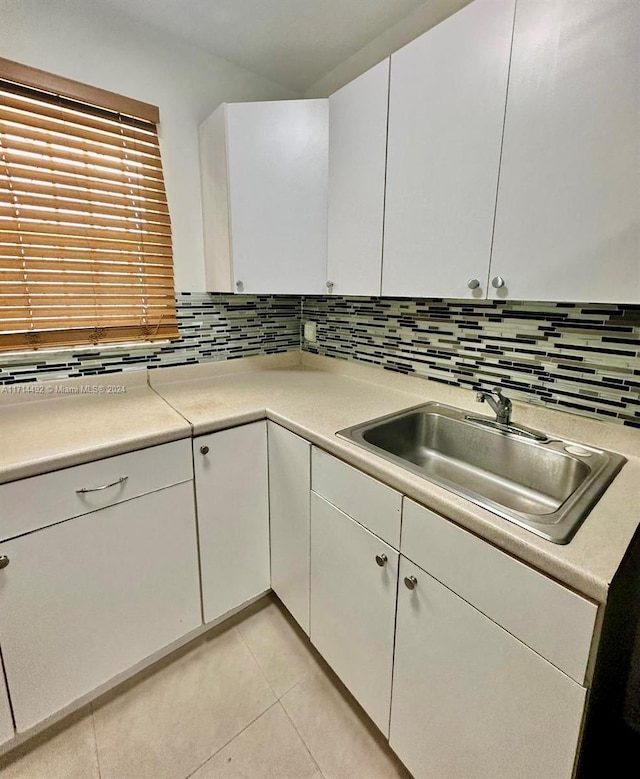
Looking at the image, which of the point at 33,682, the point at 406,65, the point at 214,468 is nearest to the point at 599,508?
the point at 214,468

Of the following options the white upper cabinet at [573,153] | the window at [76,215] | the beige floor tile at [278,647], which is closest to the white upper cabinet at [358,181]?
the white upper cabinet at [573,153]

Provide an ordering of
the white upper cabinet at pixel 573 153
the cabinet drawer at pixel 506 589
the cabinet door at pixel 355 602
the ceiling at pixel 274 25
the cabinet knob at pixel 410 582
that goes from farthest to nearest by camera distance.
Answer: the ceiling at pixel 274 25 → the cabinet door at pixel 355 602 → the cabinet knob at pixel 410 582 → the white upper cabinet at pixel 573 153 → the cabinet drawer at pixel 506 589

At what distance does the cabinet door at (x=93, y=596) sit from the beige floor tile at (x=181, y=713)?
13 centimetres

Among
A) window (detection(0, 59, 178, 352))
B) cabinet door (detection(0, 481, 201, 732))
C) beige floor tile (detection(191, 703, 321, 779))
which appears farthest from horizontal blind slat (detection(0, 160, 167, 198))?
beige floor tile (detection(191, 703, 321, 779))

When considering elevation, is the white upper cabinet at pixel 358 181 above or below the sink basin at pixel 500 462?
above

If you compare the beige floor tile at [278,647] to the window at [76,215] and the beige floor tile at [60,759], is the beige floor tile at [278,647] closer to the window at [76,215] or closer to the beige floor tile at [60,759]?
the beige floor tile at [60,759]

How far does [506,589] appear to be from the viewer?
706 mm

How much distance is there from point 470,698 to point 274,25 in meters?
2.19

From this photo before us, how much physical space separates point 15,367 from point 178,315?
0.64 metres

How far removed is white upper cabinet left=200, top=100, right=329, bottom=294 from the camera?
143 centimetres

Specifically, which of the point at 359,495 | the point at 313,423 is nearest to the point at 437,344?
the point at 313,423

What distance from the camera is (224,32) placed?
1.42m

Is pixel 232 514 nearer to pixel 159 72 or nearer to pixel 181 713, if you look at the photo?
pixel 181 713

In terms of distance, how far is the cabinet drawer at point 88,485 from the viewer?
0.96m
